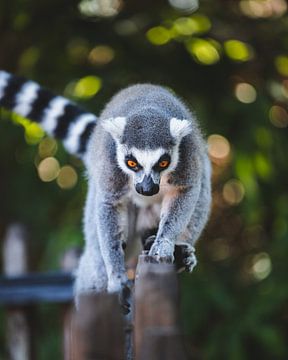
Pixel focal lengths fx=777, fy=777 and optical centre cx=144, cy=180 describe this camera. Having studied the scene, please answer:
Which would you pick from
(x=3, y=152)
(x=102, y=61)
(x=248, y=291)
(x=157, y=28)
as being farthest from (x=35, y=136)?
(x=248, y=291)

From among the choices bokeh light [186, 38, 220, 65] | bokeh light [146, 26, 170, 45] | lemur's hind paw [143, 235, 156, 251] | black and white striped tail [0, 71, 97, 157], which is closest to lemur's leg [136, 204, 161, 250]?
lemur's hind paw [143, 235, 156, 251]

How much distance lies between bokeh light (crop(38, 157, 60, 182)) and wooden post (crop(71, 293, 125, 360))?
5.36 metres

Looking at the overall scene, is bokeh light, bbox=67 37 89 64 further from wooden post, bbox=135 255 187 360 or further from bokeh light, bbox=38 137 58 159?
wooden post, bbox=135 255 187 360

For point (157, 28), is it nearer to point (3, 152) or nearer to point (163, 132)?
point (3, 152)

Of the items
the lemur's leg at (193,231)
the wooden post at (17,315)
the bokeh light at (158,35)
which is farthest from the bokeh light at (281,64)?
the lemur's leg at (193,231)

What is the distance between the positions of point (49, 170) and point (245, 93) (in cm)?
195

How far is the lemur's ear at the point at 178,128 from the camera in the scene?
379cm

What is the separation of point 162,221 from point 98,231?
0.36 metres

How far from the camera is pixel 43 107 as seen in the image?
5.11 m

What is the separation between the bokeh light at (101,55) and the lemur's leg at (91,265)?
3.22 meters

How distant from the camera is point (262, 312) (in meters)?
6.71

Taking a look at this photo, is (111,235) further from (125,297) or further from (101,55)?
(101,55)

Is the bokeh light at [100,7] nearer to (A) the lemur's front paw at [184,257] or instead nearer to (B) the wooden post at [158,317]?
(A) the lemur's front paw at [184,257]

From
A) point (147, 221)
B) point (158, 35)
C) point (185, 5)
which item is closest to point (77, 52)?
point (158, 35)
